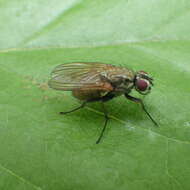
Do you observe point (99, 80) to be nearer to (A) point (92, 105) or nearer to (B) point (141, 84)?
(A) point (92, 105)


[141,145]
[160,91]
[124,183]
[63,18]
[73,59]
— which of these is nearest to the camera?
[124,183]

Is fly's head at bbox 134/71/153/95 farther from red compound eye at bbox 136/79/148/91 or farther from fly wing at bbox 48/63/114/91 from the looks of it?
fly wing at bbox 48/63/114/91

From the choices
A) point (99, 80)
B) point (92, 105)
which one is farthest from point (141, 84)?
point (92, 105)

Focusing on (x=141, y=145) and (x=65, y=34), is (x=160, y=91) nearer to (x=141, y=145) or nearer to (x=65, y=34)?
(x=141, y=145)

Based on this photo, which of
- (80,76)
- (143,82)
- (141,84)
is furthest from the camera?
(80,76)

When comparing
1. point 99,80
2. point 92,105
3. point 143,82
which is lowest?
point 92,105

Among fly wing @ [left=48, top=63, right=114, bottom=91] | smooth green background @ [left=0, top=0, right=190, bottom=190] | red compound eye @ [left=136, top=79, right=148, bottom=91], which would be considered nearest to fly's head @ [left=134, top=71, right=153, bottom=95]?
red compound eye @ [left=136, top=79, right=148, bottom=91]

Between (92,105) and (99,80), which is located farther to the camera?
(92,105)

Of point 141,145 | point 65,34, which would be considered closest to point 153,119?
point 141,145
